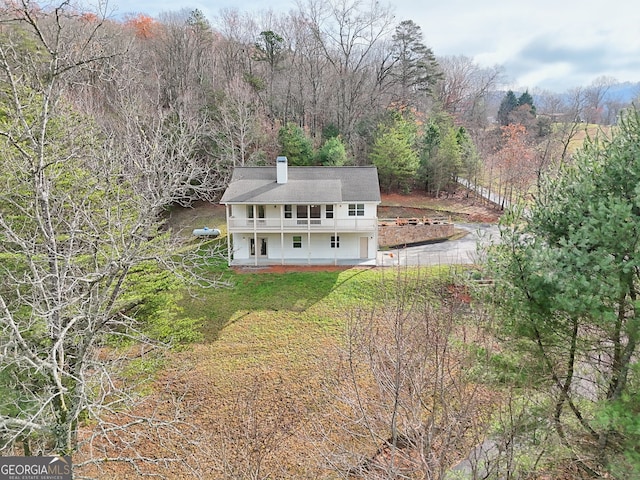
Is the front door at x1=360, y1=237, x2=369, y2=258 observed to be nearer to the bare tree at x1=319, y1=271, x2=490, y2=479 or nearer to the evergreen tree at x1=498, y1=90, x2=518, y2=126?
the bare tree at x1=319, y1=271, x2=490, y2=479

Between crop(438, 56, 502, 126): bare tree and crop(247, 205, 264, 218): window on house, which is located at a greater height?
crop(438, 56, 502, 126): bare tree

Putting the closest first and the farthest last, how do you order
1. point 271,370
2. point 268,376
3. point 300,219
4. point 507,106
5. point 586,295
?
1. point 586,295
2. point 268,376
3. point 271,370
4. point 300,219
5. point 507,106

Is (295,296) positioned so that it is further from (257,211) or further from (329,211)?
(257,211)

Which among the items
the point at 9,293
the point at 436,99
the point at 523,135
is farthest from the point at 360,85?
the point at 9,293

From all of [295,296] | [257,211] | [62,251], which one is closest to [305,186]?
[257,211]

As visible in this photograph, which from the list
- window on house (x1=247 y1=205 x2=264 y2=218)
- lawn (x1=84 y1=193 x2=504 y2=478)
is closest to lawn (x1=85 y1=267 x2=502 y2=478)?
lawn (x1=84 y1=193 x2=504 y2=478)

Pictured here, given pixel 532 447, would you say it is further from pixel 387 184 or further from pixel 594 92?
pixel 594 92

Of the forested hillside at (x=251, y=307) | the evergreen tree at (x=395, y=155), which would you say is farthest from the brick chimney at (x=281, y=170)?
the evergreen tree at (x=395, y=155)

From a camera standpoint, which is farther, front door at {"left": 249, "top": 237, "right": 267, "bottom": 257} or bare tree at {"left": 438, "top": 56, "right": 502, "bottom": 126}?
bare tree at {"left": 438, "top": 56, "right": 502, "bottom": 126}
